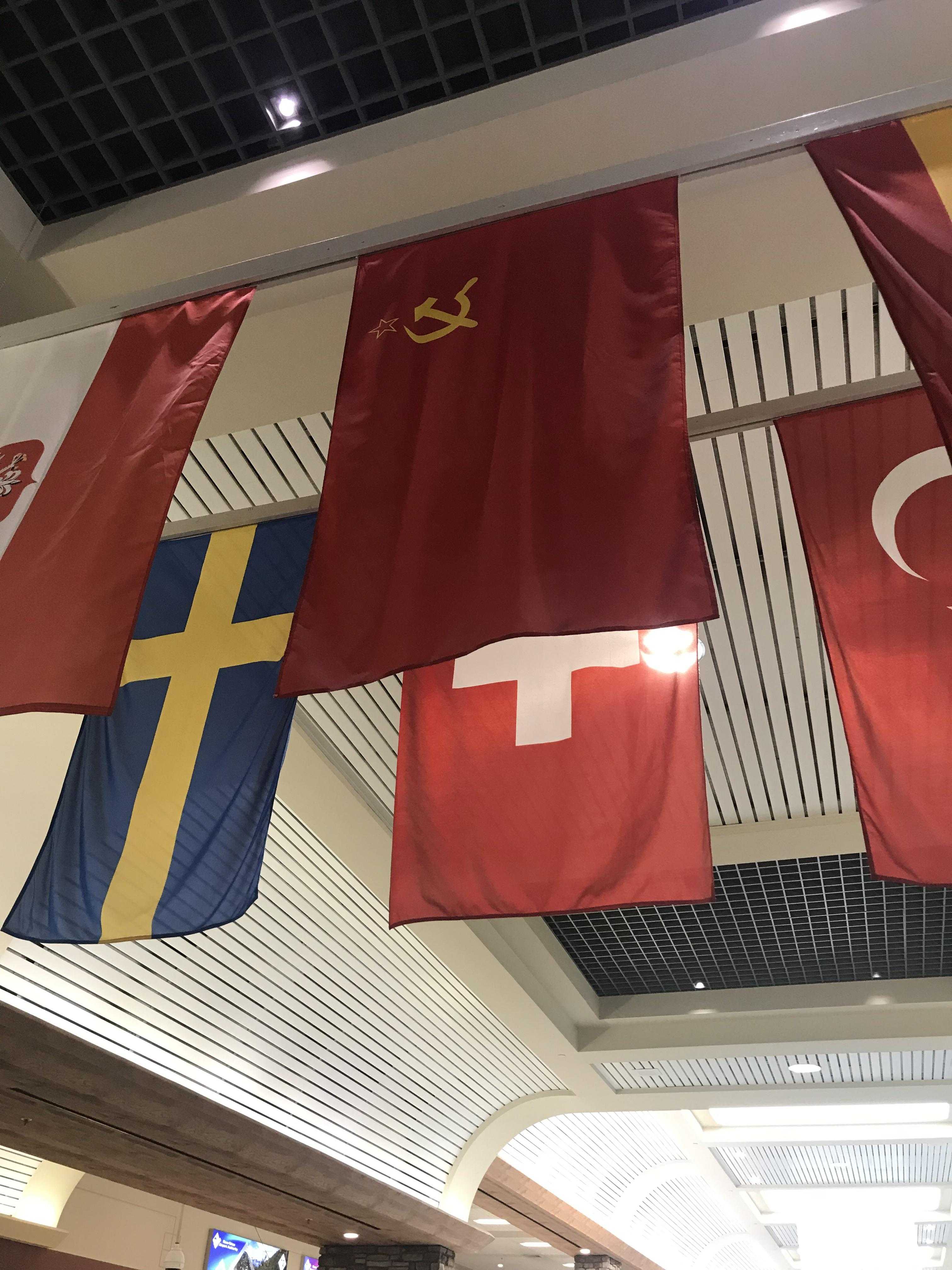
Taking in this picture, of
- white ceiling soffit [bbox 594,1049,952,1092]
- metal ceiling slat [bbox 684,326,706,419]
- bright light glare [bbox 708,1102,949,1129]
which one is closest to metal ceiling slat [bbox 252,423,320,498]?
metal ceiling slat [bbox 684,326,706,419]

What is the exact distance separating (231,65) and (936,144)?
7.38ft

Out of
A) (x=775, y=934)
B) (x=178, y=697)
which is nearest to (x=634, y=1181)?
(x=775, y=934)

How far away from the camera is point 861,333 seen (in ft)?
12.3

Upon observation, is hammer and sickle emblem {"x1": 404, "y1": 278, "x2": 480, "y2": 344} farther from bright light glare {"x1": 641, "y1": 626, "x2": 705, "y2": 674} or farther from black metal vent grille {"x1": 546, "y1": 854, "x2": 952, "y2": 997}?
black metal vent grille {"x1": 546, "y1": 854, "x2": 952, "y2": 997}

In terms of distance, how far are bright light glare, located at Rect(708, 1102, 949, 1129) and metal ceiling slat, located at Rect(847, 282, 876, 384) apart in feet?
39.2

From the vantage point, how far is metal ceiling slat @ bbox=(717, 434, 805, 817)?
4.35 m

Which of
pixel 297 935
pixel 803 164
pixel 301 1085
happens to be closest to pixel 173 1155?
pixel 301 1085

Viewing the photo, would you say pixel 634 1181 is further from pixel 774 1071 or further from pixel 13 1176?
pixel 13 1176

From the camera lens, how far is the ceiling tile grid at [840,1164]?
15.4m

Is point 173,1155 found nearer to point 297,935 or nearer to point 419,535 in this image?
point 297,935

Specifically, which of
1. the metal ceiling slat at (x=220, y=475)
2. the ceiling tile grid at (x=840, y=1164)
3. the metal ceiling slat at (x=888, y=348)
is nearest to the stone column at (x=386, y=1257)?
the ceiling tile grid at (x=840, y=1164)

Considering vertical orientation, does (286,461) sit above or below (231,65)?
below

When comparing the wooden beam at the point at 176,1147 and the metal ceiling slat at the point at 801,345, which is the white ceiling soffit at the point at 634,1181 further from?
the metal ceiling slat at the point at 801,345

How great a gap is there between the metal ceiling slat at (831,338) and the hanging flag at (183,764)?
6.87ft
